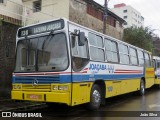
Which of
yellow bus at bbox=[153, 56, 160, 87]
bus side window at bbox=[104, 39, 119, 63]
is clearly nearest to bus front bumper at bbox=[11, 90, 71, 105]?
bus side window at bbox=[104, 39, 119, 63]

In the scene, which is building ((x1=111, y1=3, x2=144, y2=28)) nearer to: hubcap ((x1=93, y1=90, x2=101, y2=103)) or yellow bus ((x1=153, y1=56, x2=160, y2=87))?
yellow bus ((x1=153, y1=56, x2=160, y2=87))

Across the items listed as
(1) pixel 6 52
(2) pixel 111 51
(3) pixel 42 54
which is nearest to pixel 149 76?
(2) pixel 111 51

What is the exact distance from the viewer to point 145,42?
34250 millimetres

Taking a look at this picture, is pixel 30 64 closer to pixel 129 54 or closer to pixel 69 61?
pixel 69 61

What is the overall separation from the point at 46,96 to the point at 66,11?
45.1 feet

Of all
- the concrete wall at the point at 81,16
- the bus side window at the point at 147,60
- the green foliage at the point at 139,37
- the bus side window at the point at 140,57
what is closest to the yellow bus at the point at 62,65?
the bus side window at the point at 140,57

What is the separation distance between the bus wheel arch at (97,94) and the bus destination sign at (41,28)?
2.53 metres

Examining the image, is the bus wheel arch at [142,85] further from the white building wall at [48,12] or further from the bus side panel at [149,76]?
the white building wall at [48,12]

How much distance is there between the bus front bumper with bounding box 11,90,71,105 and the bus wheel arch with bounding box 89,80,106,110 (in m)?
1.59

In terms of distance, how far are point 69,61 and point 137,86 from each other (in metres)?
7.39

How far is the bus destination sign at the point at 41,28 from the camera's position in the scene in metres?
8.73

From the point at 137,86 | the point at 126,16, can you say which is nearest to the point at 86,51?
the point at 137,86

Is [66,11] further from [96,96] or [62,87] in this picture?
[62,87]

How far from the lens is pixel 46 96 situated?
834 centimetres
